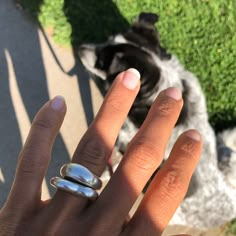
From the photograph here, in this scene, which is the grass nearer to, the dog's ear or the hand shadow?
the hand shadow

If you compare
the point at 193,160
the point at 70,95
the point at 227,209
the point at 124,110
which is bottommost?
the point at 227,209

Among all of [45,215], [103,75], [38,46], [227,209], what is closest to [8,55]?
[38,46]

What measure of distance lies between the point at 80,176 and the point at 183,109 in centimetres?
203

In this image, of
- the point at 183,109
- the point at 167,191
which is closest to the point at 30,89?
the point at 183,109

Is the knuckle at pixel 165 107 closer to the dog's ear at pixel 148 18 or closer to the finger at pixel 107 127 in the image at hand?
the finger at pixel 107 127

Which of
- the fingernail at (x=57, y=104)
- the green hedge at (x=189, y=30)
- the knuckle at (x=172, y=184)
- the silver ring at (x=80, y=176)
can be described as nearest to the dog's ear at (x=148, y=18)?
the green hedge at (x=189, y=30)

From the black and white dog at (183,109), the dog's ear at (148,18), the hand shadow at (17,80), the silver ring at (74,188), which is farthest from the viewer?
the hand shadow at (17,80)

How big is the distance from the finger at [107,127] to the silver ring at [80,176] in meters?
0.11

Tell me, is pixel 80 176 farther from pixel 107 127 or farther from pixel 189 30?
pixel 189 30

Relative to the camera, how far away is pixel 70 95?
434 cm

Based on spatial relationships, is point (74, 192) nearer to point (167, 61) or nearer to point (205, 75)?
point (167, 61)

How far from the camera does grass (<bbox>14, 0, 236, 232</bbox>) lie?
4.21m

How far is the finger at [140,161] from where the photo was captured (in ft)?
5.83

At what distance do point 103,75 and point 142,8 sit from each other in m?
1.15
